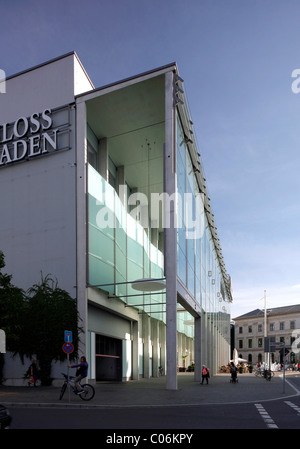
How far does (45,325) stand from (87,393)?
32.2ft

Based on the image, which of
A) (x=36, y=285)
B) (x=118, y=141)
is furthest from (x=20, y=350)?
(x=118, y=141)

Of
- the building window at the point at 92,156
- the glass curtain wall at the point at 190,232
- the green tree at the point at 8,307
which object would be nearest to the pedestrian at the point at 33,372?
the green tree at the point at 8,307

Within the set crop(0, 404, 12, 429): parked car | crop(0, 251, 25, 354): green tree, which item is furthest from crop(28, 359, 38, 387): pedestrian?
crop(0, 404, 12, 429): parked car

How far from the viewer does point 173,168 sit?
28.1 metres

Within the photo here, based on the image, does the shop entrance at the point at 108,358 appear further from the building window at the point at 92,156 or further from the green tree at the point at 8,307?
the building window at the point at 92,156

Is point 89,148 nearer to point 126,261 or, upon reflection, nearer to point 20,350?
point 126,261

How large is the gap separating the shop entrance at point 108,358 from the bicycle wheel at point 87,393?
1358 centimetres

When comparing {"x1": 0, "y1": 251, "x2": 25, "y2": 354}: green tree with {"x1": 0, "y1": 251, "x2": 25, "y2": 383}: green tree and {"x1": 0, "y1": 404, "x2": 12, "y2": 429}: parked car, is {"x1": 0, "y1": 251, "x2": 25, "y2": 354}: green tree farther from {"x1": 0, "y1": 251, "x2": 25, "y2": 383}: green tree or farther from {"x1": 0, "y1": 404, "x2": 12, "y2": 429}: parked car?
{"x1": 0, "y1": 404, "x2": 12, "y2": 429}: parked car

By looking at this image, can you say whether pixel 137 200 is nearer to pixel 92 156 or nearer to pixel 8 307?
pixel 92 156

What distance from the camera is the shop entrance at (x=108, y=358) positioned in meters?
34.1

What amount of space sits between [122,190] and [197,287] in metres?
9.84

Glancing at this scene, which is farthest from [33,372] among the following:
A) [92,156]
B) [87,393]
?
[92,156]

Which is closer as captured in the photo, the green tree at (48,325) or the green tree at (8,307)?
Answer: the green tree at (8,307)

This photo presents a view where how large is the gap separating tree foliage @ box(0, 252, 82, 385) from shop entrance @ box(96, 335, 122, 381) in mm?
5470
